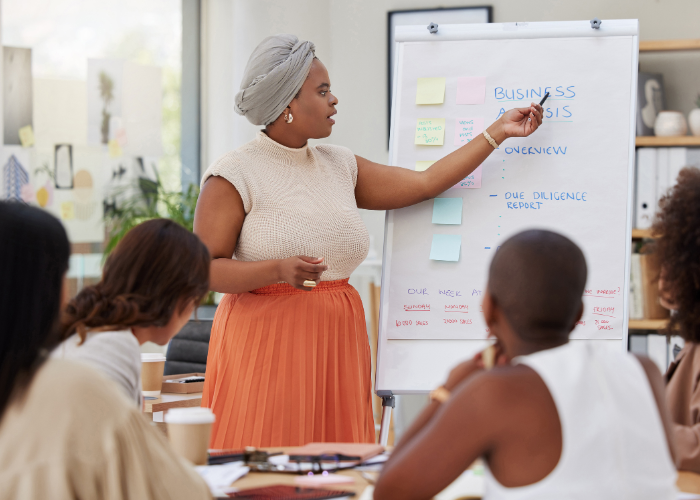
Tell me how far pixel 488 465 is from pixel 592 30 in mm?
1725

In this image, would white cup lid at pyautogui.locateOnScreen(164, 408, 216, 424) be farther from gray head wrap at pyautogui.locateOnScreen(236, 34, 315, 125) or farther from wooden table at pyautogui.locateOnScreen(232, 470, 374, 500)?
gray head wrap at pyautogui.locateOnScreen(236, 34, 315, 125)

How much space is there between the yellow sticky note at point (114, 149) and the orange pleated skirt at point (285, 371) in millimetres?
2200

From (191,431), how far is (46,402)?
0.43 meters

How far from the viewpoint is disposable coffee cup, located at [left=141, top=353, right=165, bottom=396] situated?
7.57 ft

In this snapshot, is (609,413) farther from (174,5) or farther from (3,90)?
(174,5)

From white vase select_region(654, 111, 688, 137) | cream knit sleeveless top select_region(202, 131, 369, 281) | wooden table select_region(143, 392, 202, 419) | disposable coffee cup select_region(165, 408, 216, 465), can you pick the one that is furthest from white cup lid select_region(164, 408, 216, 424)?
white vase select_region(654, 111, 688, 137)

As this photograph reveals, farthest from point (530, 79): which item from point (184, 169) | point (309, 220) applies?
point (184, 169)

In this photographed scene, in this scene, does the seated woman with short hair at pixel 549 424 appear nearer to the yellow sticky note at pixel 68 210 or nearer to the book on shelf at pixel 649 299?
the book on shelf at pixel 649 299

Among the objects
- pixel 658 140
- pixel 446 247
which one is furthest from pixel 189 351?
pixel 658 140

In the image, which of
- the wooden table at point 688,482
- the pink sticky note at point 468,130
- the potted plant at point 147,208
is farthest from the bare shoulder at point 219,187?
the potted plant at point 147,208

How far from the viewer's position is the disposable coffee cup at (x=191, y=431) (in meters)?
1.32

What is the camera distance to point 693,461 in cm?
130

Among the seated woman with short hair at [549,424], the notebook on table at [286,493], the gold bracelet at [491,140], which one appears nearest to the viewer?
the seated woman with short hair at [549,424]

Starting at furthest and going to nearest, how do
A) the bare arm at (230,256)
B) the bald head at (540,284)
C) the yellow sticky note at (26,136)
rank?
the yellow sticky note at (26,136), the bare arm at (230,256), the bald head at (540,284)
